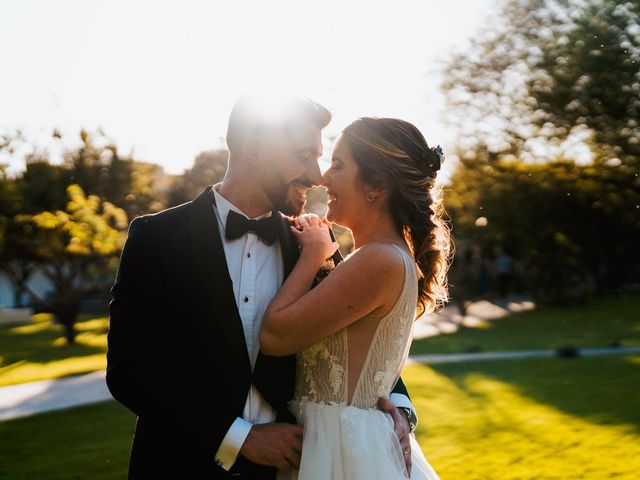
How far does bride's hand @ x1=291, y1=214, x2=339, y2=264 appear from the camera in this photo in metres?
3.11

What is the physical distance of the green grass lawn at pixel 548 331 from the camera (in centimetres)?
1731

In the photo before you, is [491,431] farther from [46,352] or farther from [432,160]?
[46,352]

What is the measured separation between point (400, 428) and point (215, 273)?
1090mm

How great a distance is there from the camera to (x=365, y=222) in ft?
11.3

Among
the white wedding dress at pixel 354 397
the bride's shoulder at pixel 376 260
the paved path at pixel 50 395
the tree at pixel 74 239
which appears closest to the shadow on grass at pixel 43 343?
the tree at pixel 74 239

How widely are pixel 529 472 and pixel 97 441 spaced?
15.9 feet

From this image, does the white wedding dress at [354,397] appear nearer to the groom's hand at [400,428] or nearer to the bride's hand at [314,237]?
the groom's hand at [400,428]

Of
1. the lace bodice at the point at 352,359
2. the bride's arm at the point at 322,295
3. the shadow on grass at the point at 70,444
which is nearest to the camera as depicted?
the bride's arm at the point at 322,295

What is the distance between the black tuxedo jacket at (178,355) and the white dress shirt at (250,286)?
42 mm

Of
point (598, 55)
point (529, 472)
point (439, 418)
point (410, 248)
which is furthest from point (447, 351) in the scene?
point (410, 248)

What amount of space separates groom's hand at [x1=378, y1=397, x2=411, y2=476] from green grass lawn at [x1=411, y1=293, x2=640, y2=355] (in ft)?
44.3

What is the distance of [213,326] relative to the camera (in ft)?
9.45

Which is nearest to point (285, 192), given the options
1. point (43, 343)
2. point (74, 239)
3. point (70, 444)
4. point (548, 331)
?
point (70, 444)

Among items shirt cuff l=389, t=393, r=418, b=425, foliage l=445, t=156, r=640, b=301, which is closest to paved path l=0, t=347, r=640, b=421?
foliage l=445, t=156, r=640, b=301
